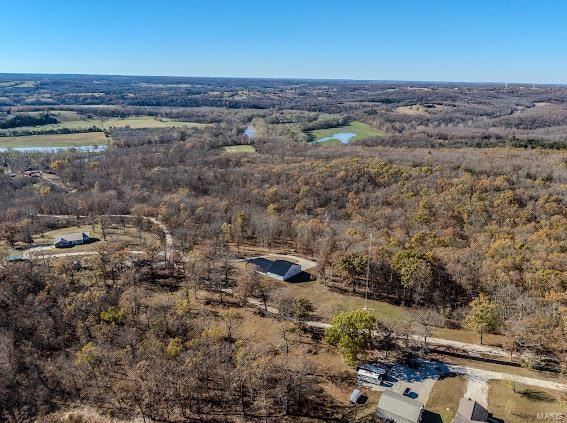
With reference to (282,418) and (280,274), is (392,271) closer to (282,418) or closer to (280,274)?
(280,274)

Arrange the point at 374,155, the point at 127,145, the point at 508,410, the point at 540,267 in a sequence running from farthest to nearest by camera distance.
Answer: the point at 127,145 → the point at 374,155 → the point at 540,267 → the point at 508,410

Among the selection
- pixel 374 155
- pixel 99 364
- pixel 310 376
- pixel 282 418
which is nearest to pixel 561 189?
pixel 374 155

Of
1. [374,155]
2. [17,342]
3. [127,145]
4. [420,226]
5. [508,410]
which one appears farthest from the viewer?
[127,145]

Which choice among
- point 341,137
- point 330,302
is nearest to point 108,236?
point 330,302

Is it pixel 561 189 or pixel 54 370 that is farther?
pixel 561 189

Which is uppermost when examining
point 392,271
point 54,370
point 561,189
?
point 561,189

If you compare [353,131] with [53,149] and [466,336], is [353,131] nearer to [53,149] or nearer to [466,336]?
[53,149]

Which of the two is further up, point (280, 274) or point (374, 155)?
point (374, 155)
